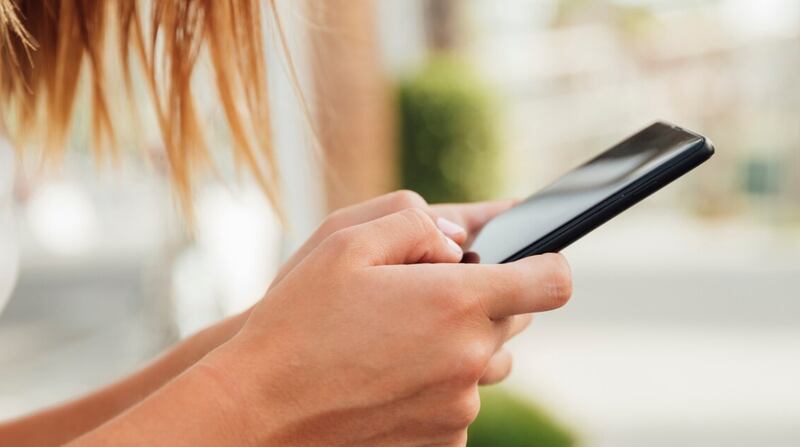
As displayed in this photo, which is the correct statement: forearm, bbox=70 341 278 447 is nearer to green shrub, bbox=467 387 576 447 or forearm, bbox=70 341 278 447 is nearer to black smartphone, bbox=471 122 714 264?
black smartphone, bbox=471 122 714 264

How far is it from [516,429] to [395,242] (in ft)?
6.93

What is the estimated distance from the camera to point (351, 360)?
2.56 ft

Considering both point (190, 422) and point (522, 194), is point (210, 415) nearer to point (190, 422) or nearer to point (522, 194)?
point (190, 422)

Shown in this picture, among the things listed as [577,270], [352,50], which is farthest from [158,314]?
[577,270]

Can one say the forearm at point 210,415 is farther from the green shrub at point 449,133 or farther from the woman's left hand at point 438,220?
the green shrub at point 449,133

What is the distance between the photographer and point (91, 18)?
4.14ft

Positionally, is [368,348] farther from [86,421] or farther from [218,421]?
[86,421]

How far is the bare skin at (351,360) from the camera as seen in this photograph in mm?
777

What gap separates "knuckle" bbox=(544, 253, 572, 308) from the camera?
0.83 metres

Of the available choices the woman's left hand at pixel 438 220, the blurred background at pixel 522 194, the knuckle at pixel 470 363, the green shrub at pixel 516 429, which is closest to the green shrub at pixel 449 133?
the blurred background at pixel 522 194

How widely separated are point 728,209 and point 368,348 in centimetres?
818

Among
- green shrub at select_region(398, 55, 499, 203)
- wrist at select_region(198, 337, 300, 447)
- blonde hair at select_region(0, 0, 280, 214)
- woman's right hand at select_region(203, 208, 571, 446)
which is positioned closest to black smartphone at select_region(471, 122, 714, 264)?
woman's right hand at select_region(203, 208, 571, 446)

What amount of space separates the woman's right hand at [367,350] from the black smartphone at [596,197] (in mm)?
103

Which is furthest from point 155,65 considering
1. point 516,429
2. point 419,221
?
point 516,429
